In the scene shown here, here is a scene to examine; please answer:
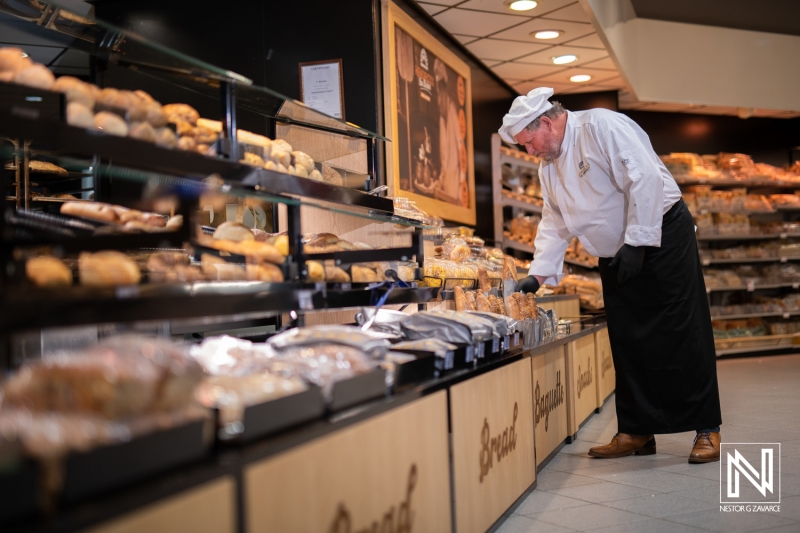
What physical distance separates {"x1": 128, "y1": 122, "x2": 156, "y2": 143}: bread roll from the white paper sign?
9.62 ft

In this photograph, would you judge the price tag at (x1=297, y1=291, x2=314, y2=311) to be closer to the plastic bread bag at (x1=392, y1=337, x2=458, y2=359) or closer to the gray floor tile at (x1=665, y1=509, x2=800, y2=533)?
the plastic bread bag at (x1=392, y1=337, x2=458, y2=359)

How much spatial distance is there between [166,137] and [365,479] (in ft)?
3.00

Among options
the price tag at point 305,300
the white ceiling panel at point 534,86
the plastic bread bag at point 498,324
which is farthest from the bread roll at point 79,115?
the white ceiling panel at point 534,86


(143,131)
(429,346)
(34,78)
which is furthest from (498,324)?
(34,78)

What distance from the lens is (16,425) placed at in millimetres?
1021

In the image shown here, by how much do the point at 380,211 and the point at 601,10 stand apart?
160 inches

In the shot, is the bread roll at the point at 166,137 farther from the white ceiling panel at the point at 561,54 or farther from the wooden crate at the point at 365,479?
the white ceiling panel at the point at 561,54

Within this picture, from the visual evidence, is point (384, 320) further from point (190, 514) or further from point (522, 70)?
point (522, 70)

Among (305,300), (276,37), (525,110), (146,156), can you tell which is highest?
(276,37)

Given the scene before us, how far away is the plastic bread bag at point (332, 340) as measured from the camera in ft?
6.19

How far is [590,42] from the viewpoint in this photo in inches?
249

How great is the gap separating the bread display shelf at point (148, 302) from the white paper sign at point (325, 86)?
105 inches

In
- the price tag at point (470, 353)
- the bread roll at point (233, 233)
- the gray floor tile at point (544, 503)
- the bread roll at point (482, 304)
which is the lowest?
the gray floor tile at point (544, 503)

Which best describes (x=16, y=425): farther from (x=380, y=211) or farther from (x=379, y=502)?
(x=380, y=211)
